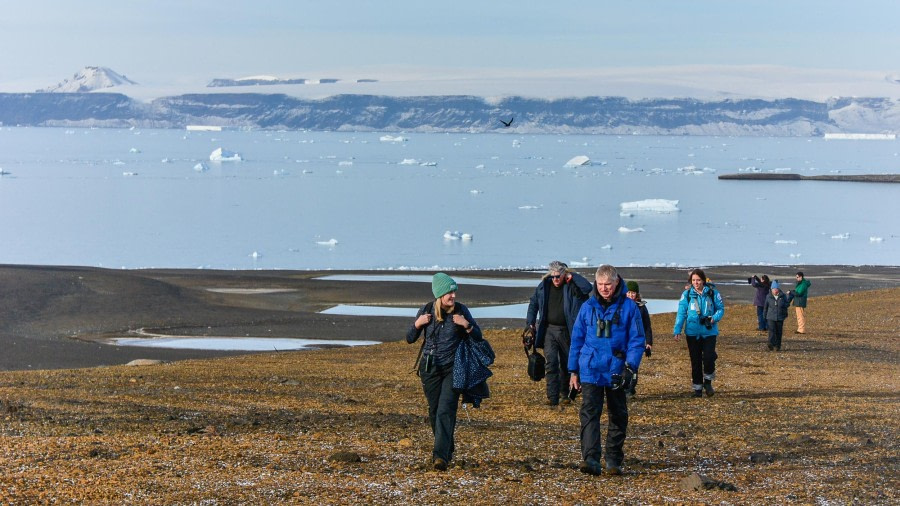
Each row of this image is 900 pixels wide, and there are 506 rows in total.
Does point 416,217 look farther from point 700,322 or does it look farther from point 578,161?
point 578,161

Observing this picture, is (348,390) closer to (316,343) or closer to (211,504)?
(211,504)

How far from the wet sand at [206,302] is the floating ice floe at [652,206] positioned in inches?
1260

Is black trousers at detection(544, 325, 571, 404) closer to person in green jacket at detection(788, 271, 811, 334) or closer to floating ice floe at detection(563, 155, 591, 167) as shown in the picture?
person in green jacket at detection(788, 271, 811, 334)

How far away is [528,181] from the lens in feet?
359

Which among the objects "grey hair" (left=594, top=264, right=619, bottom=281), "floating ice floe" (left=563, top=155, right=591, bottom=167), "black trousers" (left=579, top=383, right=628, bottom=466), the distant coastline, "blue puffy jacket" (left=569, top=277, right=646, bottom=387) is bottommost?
"black trousers" (left=579, top=383, right=628, bottom=466)

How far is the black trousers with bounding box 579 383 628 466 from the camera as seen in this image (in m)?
8.69

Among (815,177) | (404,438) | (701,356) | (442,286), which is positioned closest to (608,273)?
(442,286)

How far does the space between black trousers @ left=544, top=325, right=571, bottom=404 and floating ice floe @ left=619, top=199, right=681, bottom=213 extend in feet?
206

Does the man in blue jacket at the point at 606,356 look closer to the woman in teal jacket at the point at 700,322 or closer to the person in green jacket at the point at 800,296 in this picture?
the woman in teal jacket at the point at 700,322

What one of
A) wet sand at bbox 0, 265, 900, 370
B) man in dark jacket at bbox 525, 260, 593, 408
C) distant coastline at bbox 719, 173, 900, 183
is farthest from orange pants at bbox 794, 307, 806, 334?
distant coastline at bbox 719, 173, 900, 183

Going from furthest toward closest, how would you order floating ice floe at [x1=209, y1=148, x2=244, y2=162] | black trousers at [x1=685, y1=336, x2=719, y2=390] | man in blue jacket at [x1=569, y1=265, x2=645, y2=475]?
floating ice floe at [x1=209, y1=148, x2=244, y2=162] < black trousers at [x1=685, y1=336, x2=719, y2=390] < man in blue jacket at [x1=569, y1=265, x2=645, y2=475]

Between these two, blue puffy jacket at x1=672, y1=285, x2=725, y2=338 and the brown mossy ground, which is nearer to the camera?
the brown mossy ground

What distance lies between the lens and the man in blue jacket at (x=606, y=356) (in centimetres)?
858

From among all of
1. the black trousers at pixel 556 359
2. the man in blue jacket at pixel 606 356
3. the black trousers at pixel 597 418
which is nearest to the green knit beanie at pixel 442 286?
the man in blue jacket at pixel 606 356
